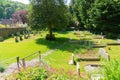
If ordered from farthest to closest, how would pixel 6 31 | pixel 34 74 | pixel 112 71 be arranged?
pixel 6 31
pixel 34 74
pixel 112 71

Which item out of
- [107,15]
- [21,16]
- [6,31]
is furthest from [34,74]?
[21,16]

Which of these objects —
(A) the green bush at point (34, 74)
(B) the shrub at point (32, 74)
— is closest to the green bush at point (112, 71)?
(A) the green bush at point (34, 74)

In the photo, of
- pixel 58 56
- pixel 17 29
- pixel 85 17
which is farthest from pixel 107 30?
pixel 58 56

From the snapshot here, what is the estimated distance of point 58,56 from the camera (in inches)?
1225

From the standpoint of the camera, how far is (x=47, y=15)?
44.3 metres

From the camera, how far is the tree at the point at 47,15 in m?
44.4

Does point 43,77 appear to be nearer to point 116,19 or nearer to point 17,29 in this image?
point 116,19

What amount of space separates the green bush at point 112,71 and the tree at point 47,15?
37.1 m

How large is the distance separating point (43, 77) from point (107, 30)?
49.7 m

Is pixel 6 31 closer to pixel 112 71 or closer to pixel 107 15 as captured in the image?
pixel 107 15

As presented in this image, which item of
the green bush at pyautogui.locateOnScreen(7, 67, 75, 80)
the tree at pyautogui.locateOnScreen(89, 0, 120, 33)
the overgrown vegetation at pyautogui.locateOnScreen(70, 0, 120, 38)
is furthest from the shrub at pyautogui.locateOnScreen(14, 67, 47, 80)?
the tree at pyautogui.locateOnScreen(89, 0, 120, 33)

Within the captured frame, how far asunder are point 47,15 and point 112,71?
124 feet

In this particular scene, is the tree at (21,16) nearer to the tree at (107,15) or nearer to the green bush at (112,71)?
the tree at (107,15)

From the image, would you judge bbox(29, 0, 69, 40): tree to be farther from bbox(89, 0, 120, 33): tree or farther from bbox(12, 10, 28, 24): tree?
bbox(12, 10, 28, 24): tree
